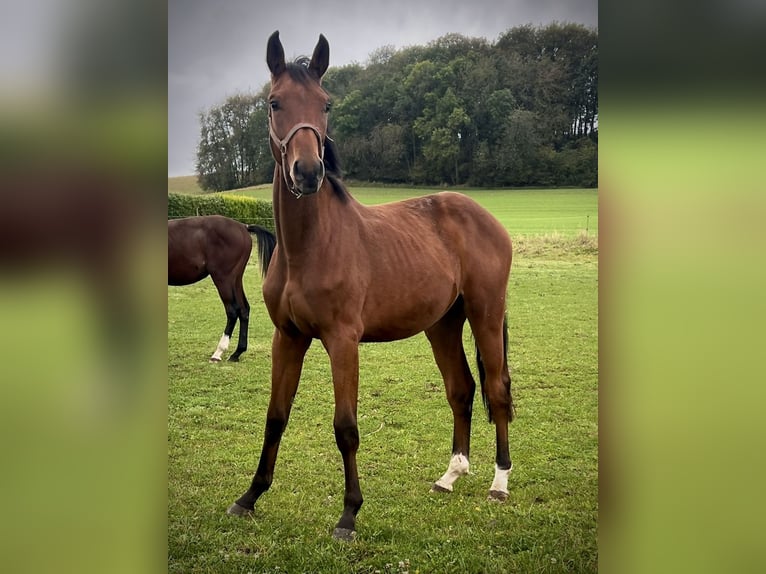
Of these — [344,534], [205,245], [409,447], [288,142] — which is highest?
[288,142]

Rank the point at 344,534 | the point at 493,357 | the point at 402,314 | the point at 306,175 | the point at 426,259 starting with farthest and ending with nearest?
the point at 493,357 < the point at 426,259 < the point at 402,314 < the point at 344,534 < the point at 306,175

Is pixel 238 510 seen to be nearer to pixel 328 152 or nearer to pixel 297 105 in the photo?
pixel 328 152

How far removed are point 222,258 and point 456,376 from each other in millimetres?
1415

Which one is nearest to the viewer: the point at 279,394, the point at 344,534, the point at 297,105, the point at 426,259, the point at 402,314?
the point at 297,105

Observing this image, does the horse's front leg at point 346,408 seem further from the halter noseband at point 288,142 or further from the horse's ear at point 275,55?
the horse's ear at point 275,55

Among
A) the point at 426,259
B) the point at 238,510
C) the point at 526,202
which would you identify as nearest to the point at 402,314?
the point at 426,259

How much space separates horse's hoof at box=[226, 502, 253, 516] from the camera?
2.26 meters

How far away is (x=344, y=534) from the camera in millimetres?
2180

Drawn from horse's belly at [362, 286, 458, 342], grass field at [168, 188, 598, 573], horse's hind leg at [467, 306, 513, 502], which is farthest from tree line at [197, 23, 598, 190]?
horse's hind leg at [467, 306, 513, 502]

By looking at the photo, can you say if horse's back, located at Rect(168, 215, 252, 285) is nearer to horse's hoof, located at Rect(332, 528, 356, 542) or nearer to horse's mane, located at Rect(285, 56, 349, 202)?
horse's mane, located at Rect(285, 56, 349, 202)

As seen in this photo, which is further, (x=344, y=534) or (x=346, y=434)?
(x=346, y=434)

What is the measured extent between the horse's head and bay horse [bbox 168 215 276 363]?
77cm
